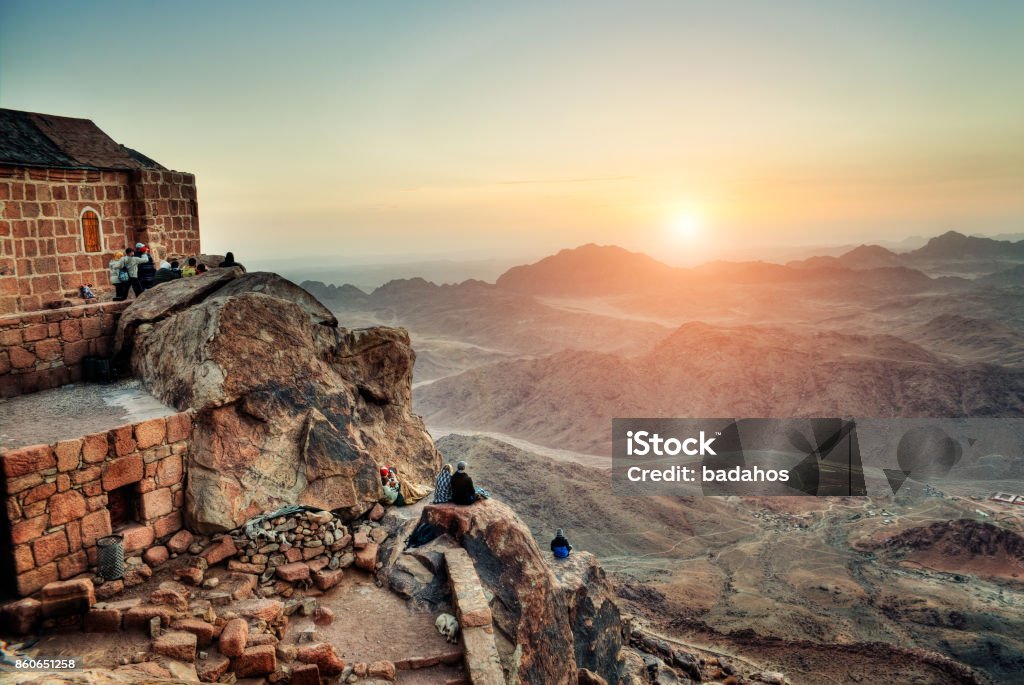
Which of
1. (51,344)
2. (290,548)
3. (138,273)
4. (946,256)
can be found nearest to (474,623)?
(290,548)

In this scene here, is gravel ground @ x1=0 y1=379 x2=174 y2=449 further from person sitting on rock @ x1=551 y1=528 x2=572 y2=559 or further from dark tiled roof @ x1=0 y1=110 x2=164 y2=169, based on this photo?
person sitting on rock @ x1=551 y1=528 x2=572 y2=559

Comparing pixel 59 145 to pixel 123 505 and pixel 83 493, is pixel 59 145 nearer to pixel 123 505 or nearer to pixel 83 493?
pixel 123 505

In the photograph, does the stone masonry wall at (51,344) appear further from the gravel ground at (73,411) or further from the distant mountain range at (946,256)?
the distant mountain range at (946,256)

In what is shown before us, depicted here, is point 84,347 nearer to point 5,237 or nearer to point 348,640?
point 5,237

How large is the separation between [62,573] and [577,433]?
29.8 m

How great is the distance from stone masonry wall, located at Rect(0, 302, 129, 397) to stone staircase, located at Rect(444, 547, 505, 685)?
6.83 metres

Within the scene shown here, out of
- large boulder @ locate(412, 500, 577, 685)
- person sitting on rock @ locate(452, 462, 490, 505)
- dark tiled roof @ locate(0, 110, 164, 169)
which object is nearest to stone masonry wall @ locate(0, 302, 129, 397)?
dark tiled roof @ locate(0, 110, 164, 169)

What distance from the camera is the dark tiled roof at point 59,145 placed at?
48.6 ft

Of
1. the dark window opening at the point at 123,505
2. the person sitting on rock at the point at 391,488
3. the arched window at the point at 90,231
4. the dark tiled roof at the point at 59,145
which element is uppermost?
the dark tiled roof at the point at 59,145

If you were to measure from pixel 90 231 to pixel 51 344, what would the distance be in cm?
683

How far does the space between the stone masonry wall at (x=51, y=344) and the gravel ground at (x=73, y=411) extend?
249mm

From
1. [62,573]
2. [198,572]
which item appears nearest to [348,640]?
[198,572]

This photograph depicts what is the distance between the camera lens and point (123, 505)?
821 centimetres

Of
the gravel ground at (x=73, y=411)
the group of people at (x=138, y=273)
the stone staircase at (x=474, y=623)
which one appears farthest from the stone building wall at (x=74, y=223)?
the stone staircase at (x=474, y=623)
